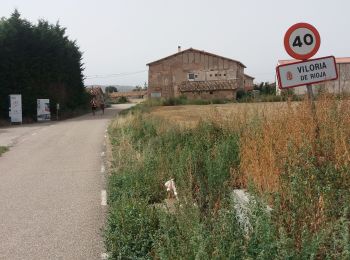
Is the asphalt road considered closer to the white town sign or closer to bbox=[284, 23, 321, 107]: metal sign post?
the white town sign

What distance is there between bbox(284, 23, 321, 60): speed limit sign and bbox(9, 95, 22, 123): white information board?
30.9 m

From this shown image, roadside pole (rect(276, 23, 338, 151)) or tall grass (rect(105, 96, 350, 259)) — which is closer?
tall grass (rect(105, 96, 350, 259))

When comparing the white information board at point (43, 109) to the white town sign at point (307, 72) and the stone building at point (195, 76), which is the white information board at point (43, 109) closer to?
the stone building at point (195, 76)

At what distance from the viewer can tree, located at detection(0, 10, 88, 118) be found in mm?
38094

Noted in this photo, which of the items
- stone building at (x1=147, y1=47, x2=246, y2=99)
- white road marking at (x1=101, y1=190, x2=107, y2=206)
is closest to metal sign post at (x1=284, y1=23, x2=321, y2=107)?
white road marking at (x1=101, y1=190, x2=107, y2=206)

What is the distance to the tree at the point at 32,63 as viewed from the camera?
125 ft

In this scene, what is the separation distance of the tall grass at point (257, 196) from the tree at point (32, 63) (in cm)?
3219

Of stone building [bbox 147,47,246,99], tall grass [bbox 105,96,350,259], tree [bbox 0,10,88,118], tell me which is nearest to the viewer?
tall grass [bbox 105,96,350,259]

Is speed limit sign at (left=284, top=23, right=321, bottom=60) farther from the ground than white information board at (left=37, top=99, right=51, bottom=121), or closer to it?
farther from the ground

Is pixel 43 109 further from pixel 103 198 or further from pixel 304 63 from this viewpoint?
pixel 304 63

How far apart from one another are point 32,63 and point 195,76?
31.6 m

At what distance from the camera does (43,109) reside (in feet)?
127

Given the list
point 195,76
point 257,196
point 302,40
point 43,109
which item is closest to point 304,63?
point 302,40

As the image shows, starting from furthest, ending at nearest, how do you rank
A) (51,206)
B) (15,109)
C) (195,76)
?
1. (195,76)
2. (15,109)
3. (51,206)
